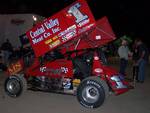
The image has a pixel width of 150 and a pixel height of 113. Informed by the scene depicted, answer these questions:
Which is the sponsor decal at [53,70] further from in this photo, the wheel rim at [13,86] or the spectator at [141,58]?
the spectator at [141,58]

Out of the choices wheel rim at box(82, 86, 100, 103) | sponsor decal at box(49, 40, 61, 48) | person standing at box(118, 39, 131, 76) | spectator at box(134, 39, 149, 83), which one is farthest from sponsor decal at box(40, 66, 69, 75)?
person standing at box(118, 39, 131, 76)

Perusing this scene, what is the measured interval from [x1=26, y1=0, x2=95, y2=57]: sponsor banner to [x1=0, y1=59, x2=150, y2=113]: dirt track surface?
4.27ft

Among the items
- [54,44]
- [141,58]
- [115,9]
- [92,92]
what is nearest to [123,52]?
[141,58]

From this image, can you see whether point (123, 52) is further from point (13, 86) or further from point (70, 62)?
point (13, 86)

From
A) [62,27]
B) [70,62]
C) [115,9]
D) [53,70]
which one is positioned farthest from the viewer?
[115,9]

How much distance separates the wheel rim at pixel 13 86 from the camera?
1109 cm

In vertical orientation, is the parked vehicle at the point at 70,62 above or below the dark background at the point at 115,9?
below

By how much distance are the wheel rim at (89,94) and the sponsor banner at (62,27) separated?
1376 millimetres

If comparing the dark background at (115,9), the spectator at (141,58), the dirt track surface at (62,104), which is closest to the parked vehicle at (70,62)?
the dirt track surface at (62,104)

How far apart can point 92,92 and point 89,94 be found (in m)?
0.09

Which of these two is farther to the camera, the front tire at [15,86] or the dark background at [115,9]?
the dark background at [115,9]

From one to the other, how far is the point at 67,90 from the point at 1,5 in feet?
130

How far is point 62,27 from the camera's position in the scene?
34.2ft

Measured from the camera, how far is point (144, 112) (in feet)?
30.8
